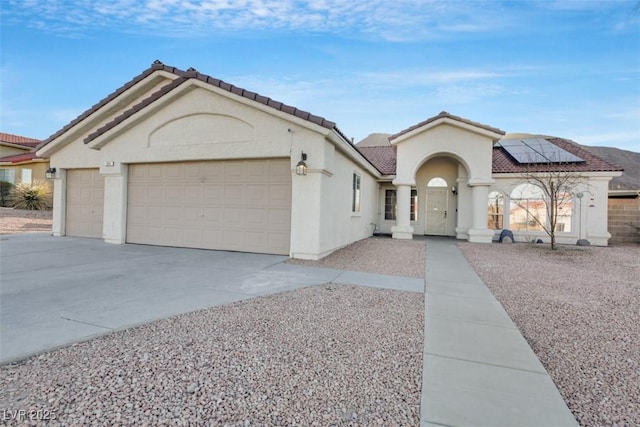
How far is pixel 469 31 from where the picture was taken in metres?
10.7

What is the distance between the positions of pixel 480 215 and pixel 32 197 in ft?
84.0

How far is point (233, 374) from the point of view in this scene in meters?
2.71

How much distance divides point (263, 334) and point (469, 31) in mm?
12111

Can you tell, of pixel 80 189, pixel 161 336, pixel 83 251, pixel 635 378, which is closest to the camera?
pixel 635 378

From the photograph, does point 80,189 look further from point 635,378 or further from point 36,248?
point 635,378

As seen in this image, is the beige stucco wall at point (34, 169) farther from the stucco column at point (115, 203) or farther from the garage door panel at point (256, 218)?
the garage door panel at point (256, 218)

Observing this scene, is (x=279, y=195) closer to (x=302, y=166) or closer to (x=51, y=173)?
(x=302, y=166)

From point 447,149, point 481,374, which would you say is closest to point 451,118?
point 447,149

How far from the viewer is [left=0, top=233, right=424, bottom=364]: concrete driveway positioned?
3.65 meters

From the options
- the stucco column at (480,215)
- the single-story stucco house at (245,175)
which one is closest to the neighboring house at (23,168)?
the single-story stucco house at (245,175)

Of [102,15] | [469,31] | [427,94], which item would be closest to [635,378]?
[469,31]

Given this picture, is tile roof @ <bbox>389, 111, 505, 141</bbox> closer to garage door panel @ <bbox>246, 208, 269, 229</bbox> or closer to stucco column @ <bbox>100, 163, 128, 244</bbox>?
garage door panel @ <bbox>246, 208, 269, 229</bbox>

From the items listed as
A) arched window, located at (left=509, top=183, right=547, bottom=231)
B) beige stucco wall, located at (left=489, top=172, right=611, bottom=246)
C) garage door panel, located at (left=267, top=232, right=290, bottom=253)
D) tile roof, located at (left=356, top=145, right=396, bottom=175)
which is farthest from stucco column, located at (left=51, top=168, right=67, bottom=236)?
beige stucco wall, located at (left=489, top=172, right=611, bottom=246)

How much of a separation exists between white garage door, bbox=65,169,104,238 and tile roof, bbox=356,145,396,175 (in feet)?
38.2
